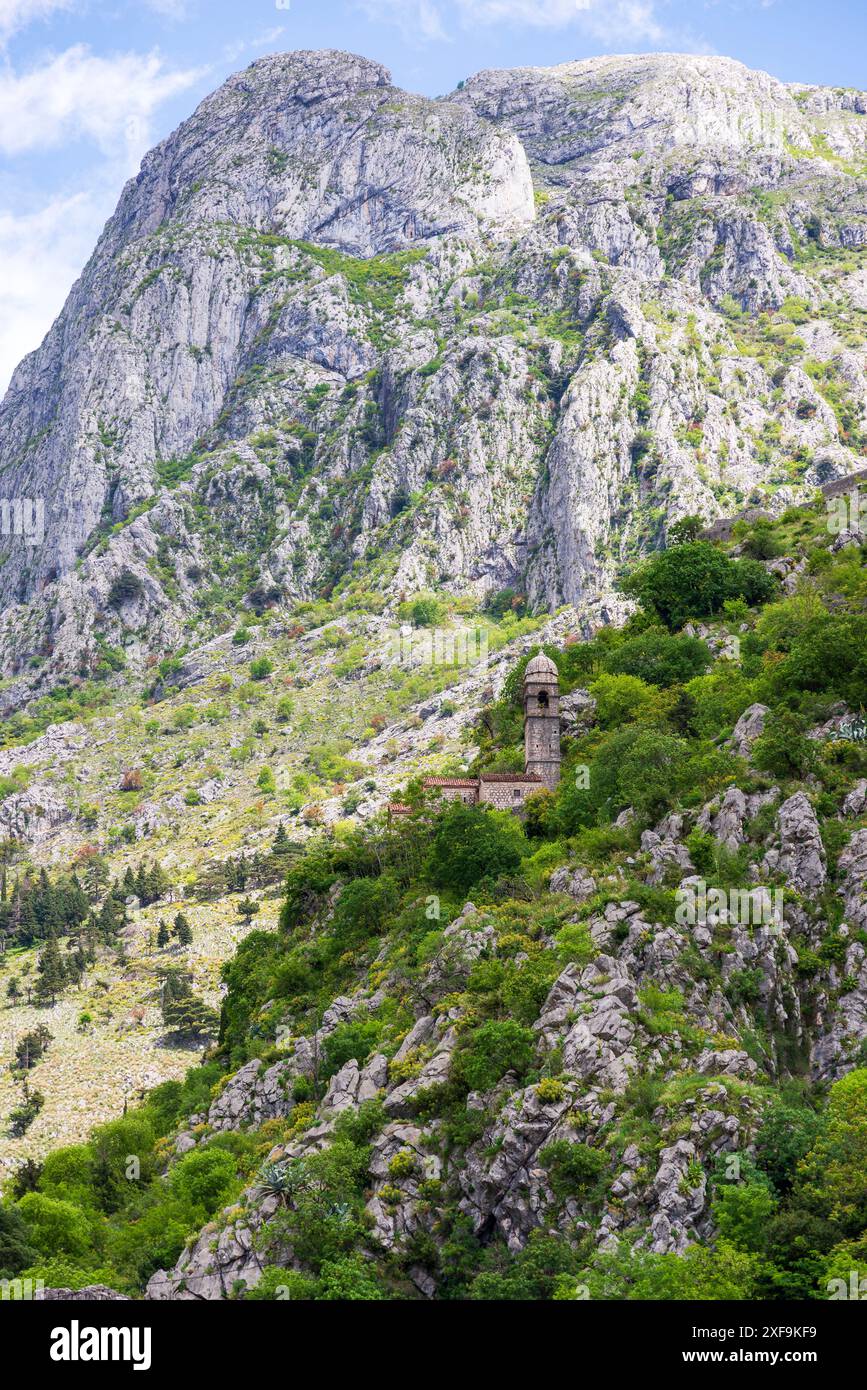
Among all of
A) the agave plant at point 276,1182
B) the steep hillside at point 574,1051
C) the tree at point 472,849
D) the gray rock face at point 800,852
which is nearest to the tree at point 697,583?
the steep hillside at point 574,1051

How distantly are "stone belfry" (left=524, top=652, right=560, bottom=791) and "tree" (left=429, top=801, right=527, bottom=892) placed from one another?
711 cm

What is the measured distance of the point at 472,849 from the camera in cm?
6356

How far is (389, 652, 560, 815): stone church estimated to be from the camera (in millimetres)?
72438

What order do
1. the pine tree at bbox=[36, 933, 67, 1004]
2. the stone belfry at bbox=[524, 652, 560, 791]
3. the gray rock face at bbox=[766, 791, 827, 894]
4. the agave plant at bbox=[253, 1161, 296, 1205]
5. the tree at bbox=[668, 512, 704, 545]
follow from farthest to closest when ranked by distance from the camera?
the pine tree at bbox=[36, 933, 67, 1004], the tree at bbox=[668, 512, 704, 545], the stone belfry at bbox=[524, 652, 560, 791], the gray rock face at bbox=[766, 791, 827, 894], the agave plant at bbox=[253, 1161, 296, 1205]

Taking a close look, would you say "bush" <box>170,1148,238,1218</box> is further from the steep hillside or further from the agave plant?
the agave plant

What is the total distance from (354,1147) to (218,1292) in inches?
254

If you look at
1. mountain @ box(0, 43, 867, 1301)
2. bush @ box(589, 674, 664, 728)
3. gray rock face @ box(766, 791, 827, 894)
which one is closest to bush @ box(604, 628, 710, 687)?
mountain @ box(0, 43, 867, 1301)

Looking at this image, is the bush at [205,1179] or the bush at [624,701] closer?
the bush at [205,1179]

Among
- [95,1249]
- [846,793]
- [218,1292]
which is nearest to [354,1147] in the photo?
[218,1292]

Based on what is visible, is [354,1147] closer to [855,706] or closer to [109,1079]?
[855,706]

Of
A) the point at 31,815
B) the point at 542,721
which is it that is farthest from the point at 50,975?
the point at 542,721

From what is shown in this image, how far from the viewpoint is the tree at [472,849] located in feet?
207

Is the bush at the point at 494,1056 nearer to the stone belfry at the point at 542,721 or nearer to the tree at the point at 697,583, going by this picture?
the stone belfry at the point at 542,721
